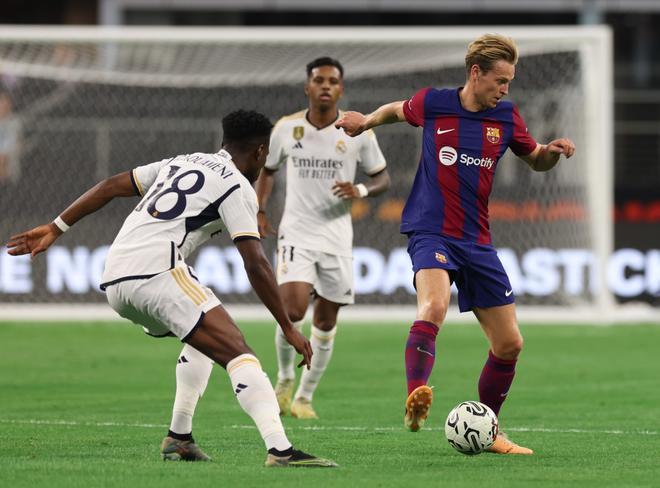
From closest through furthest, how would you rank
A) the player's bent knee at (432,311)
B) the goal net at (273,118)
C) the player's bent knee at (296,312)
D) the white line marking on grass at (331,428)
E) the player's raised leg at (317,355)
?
the player's bent knee at (432,311) < the white line marking on grass at (331,428) < the player's raised leg at (317,355) < the player's bent knee at (296,312) < the goal net at (273,118)

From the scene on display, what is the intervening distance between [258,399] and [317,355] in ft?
12.9

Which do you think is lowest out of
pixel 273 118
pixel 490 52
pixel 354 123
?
pixel 354 123

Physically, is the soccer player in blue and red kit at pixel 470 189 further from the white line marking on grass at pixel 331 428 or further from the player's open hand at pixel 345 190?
the player's open hand at pixel 345 190

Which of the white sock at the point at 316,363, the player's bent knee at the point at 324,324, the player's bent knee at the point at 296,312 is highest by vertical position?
the player's bent knee at the point at 296,312

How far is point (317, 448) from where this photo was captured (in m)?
8.08

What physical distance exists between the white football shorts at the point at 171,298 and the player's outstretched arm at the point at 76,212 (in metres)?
0.56

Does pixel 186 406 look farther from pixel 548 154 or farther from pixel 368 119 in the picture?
pixel 548 154

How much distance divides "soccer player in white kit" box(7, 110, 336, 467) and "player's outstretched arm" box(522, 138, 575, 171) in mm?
1825

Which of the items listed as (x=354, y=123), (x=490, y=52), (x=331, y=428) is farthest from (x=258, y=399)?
(x=331, y=428)

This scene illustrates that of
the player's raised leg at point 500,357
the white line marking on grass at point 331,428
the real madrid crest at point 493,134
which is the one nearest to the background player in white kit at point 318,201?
the white line marking on grass at point 331,428

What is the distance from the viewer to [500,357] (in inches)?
319

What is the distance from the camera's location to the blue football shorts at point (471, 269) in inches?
312

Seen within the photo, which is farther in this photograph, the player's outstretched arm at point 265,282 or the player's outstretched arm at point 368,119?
the player's outstretched arm at point 368,119

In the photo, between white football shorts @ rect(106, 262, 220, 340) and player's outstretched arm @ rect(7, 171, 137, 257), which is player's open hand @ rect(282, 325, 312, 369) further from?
player's outstretched arm @ rect(7, 171, 137, 257)
